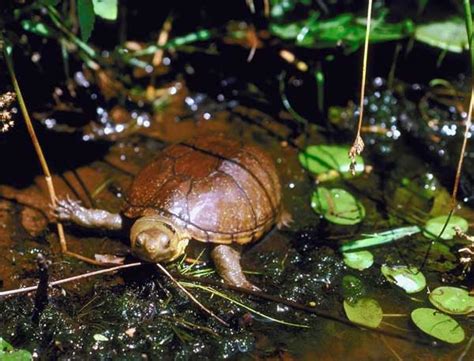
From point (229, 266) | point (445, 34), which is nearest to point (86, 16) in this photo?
point (229, 266)

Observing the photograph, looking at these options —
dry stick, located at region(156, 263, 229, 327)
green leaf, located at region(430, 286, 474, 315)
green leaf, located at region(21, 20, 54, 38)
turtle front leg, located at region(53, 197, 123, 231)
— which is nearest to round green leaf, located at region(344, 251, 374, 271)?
green leaf, located at region(430, 286, 474, 315)

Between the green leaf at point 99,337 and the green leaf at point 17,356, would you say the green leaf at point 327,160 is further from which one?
the green leaf at point 17,356

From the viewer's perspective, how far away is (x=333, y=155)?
3.97 m

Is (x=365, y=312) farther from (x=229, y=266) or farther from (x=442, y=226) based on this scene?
(x=442, y=226)

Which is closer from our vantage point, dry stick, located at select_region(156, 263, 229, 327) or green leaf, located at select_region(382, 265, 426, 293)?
dry stick, located at select_region(156, 263, 229, 327)

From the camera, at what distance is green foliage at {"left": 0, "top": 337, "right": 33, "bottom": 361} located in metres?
2.54

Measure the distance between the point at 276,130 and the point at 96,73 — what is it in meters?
1.31

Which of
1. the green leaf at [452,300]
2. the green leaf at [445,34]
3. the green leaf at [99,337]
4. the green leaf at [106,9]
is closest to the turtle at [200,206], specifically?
the green leaf at [99,337]

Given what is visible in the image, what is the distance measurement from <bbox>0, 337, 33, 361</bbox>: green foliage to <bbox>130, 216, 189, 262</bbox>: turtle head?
0.66m

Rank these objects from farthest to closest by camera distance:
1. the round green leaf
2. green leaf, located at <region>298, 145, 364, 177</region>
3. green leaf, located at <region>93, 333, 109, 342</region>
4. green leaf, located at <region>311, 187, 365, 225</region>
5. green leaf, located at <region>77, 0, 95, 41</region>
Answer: green leaf, located at <region>298, 145, 364, 177</region>
green leaf, located at <region>311, 187, 365, 225</region>
the round green leaf
green leaf, located at <region>77, 0, 95, 41</region>
green leaf, located at <region>93, 333, 109, 342</region>

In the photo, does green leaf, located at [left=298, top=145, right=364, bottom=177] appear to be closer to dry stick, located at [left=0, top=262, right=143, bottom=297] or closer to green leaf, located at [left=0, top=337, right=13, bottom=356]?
dry stick, located at [left=0, top=262, right=143, bottom=297]

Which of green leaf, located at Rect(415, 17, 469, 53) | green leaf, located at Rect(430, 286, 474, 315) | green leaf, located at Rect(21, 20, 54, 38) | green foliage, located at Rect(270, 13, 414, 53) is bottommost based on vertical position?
green leaf, located at Rect(430, 286, 474, 315)

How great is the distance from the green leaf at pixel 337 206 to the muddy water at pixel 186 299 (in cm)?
5

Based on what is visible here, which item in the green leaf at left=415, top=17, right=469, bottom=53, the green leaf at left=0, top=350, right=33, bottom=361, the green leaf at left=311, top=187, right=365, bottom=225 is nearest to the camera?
the green leaf at left=0, top=350, right=33, bottom=361
